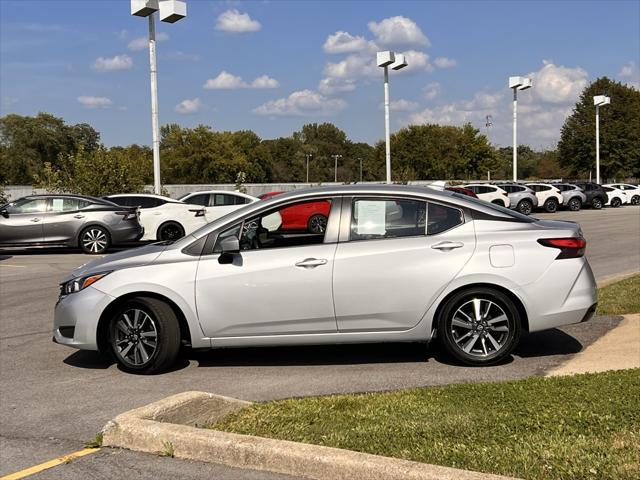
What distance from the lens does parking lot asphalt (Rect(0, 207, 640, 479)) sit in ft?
13.7

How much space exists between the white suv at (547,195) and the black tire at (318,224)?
32163 mm

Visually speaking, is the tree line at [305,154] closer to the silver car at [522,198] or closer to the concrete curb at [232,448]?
the silver car at [522,198]

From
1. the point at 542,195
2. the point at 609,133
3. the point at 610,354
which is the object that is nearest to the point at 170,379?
the point at 610,354

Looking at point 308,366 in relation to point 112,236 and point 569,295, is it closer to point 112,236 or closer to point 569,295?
point 569,295

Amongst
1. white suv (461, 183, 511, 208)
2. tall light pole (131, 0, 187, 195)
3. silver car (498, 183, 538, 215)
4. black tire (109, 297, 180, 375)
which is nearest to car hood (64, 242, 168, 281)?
black tire (109, 297, 180, 375)

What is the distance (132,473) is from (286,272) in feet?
7.79

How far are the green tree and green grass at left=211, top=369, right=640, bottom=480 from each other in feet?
206

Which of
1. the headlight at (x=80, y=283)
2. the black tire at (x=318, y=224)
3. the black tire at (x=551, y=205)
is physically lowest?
the headlight at (x=80, y=283)

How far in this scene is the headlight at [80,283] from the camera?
6109 millimetres

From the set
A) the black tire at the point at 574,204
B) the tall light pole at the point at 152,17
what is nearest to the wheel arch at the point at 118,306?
the tall light pole at the point at 152,17

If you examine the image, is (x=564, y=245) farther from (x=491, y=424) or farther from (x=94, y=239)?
(x=94, y=239)

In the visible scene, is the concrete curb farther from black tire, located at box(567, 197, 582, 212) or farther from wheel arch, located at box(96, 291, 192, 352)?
black tire, located at box(567, 197, 582, 212)

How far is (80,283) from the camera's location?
618cm

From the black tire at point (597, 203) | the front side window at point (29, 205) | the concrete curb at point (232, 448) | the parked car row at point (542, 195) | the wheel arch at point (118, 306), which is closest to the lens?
the concrete curb at point (232, 448)
